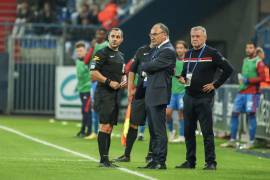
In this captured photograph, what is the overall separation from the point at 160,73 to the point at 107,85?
2.83 ft

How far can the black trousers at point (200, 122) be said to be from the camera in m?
15.4

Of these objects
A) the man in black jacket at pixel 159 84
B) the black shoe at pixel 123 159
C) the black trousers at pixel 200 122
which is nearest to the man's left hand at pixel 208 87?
the black trousers at pixel 200 122

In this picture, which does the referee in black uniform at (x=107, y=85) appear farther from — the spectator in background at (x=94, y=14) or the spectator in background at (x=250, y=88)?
the spectator in background at (x=94, y=14)

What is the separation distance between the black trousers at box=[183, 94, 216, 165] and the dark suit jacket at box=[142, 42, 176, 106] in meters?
0.57

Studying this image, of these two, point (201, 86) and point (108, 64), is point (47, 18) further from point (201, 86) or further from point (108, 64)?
point (201, 86)

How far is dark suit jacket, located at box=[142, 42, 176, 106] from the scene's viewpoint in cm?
1505

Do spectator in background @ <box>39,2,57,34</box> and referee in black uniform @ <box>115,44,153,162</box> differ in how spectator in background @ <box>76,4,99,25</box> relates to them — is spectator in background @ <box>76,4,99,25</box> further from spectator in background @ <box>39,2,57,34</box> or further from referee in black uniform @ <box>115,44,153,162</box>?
referee in black uniform @ <box>115,44,153,162</box>

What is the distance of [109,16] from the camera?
33500mm

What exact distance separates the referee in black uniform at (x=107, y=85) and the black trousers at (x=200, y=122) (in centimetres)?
110

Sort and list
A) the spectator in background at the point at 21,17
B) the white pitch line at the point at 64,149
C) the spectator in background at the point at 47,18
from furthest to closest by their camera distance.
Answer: the spectator in background at the point at 47,18, the spectator in background at the point at 21,17, the white pitch line at the point at 64,149

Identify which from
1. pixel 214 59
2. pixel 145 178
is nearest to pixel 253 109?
pixel 214 59

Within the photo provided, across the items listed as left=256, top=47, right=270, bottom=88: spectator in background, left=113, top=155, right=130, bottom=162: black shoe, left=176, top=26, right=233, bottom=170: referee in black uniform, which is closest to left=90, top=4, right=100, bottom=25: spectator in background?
left=256, top=47, right=270, bottom=88: spectator in background

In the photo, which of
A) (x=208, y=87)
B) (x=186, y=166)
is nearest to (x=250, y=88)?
(x=208, y=87)

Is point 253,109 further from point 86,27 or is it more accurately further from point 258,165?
point 86,27
